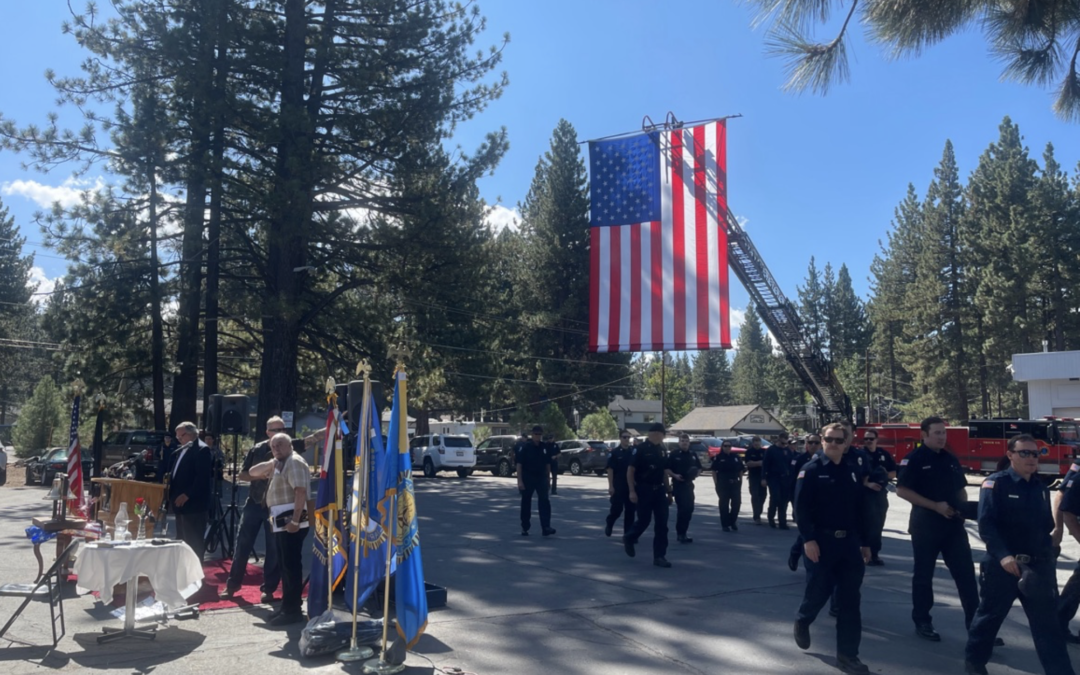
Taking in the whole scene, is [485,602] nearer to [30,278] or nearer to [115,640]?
[115,640]

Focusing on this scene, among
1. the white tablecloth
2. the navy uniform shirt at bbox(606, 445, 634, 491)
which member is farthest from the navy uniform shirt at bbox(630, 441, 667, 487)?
the white tablecloth

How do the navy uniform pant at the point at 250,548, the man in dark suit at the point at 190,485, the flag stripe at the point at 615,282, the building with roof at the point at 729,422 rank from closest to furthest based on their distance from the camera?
Result: the navy uniform pant at the point at 250,548 < the man in dark suit at the point at 190,485 < the flag stripe at the point at 615,282 < the building with roof at the point at 729,422

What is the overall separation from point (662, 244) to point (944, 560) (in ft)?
49.7

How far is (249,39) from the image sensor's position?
23062 mm

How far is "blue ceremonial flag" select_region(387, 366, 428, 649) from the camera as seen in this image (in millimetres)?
6203

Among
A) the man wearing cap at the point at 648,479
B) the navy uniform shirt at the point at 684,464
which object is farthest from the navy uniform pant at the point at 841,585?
the navy uniform shirt at the point at 684,464

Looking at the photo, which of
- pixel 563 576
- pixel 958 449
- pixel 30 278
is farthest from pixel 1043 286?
pixel 30 278

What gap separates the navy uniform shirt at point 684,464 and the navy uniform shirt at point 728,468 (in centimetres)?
174

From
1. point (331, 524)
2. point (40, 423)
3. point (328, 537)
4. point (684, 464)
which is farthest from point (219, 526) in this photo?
point (40, 423)

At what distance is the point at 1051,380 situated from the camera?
124ft

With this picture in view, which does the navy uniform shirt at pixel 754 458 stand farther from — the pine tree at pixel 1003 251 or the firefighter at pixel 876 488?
the pine tree at pixel 1003 251

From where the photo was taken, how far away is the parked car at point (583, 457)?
35.3 m

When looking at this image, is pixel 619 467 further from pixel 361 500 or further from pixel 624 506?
pixel 361 500

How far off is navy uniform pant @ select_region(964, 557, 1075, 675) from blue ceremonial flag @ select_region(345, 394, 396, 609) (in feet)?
13.9
